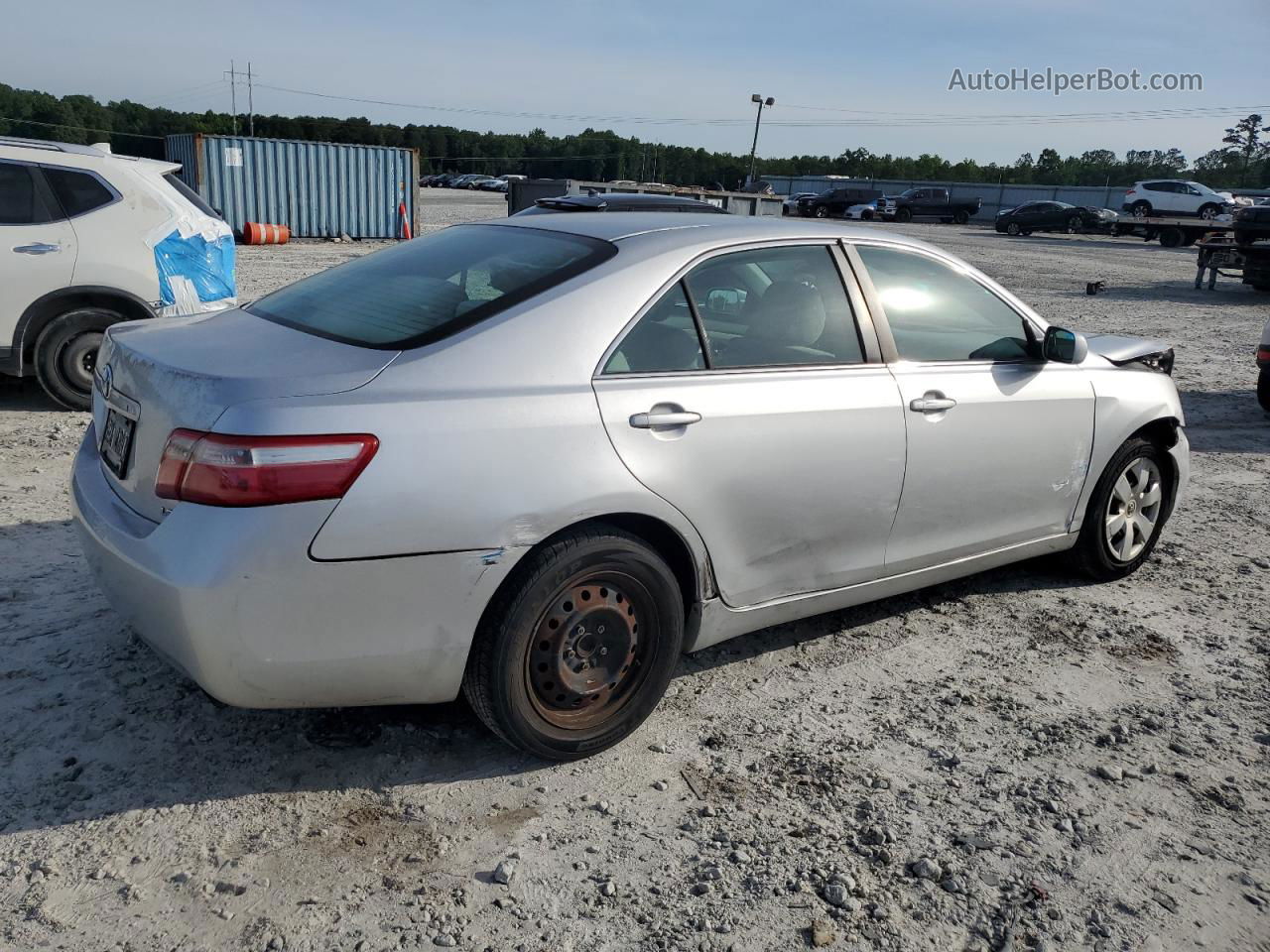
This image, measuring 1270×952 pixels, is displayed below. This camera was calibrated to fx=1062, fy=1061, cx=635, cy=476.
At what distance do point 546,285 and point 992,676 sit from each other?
225 centimetres

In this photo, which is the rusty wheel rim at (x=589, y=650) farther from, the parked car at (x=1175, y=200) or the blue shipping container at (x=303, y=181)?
the parked car at (x=1175, y=200)

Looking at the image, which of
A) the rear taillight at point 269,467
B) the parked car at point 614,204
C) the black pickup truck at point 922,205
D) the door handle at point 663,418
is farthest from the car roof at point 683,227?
the black pickup truck at point 922,205

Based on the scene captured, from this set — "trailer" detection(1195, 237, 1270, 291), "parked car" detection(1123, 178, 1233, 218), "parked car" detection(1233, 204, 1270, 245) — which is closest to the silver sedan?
"trailer" detection(1195, 237, 1270, 291)

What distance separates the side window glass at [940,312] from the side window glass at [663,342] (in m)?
0.93

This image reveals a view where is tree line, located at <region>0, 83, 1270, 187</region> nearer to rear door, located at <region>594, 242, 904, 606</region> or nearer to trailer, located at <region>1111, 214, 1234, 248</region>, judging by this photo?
trailer, located at <region>1111, 214, 1234, 248</region>

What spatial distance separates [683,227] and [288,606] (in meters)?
1.88

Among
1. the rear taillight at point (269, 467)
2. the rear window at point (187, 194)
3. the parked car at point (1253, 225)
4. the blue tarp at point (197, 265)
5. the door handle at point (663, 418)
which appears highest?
the parked car at point (1253, 225)

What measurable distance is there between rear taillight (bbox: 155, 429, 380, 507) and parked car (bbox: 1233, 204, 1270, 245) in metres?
22.1

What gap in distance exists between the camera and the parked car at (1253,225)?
2056cm

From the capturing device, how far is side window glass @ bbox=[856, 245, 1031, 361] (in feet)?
13.1

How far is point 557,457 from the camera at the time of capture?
2.96 metres

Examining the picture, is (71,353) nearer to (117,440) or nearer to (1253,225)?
(117,440)

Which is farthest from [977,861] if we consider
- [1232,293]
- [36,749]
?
[1232,293]

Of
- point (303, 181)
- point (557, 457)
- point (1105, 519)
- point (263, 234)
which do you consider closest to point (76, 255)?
point (557, 457)
